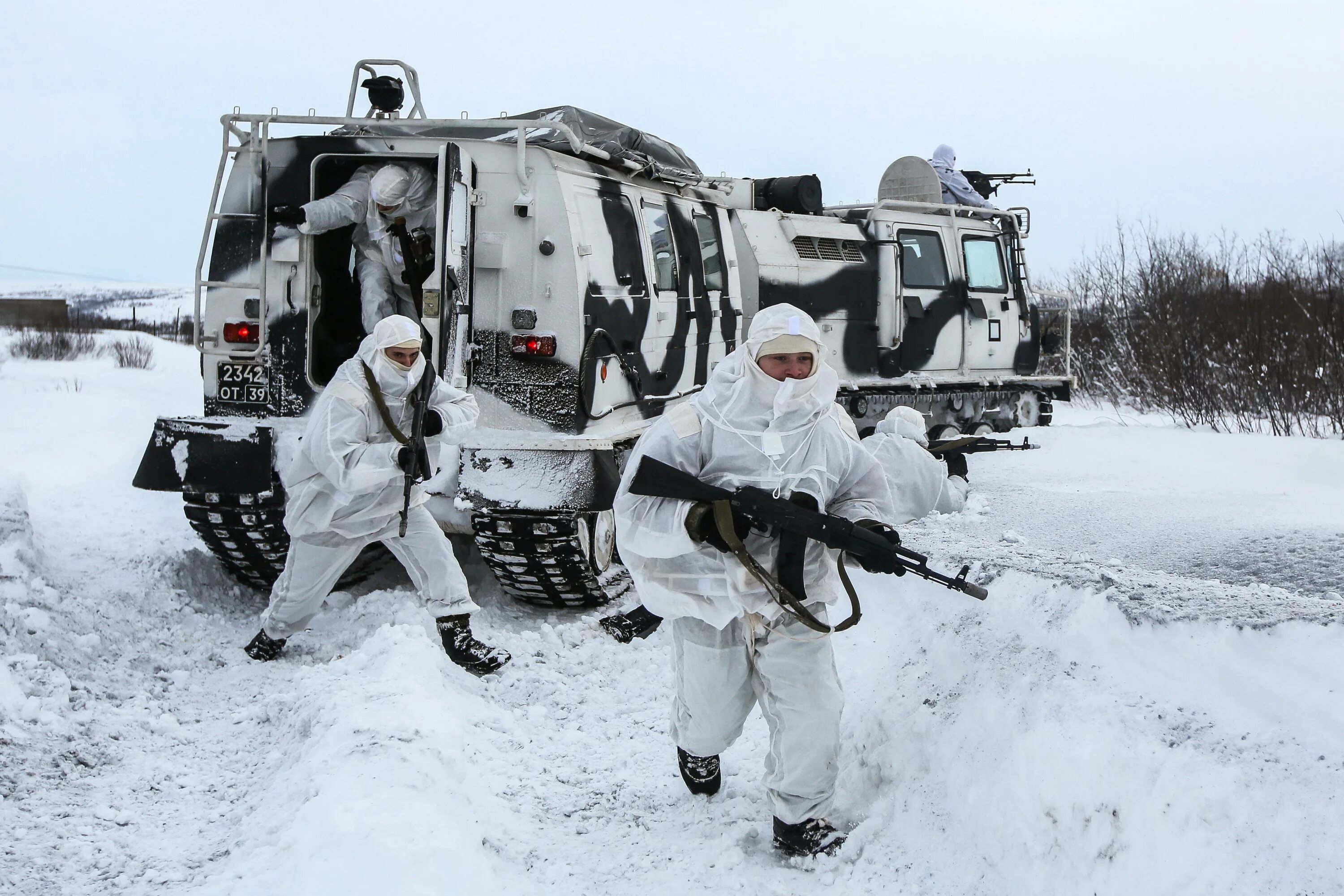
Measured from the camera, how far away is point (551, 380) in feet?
19.8

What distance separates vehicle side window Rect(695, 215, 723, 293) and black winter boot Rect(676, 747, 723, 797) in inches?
163

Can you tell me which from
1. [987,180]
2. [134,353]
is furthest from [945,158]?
[134,353]

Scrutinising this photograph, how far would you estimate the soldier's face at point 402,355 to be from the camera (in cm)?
543

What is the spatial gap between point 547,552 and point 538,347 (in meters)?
1.03

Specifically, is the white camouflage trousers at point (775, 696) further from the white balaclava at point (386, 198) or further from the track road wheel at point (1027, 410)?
the track road wheel at point (1027, 410)

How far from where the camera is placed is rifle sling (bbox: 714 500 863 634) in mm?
3572

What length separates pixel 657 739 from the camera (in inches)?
193

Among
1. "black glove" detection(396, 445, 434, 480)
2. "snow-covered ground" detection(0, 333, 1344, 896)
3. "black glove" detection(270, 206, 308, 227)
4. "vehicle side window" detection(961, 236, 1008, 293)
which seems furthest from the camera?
"vehicle side window" detection(961, 236, 1008, 293)

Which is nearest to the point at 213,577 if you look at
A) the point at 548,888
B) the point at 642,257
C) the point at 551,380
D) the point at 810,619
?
the point at 551,380

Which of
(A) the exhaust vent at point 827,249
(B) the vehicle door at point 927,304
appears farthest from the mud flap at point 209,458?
(B) the vehicle door at point 927,304

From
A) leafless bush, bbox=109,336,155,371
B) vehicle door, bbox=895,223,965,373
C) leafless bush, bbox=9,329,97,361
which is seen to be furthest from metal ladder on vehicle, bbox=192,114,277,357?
leafless bush, bbox=9,329,97,361

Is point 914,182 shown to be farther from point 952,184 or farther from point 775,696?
point 775,696

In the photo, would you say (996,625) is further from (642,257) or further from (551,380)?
(642,257)

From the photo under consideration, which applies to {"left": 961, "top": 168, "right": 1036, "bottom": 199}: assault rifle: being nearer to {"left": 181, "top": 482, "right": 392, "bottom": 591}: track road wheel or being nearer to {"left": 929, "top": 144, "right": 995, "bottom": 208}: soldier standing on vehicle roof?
{"left": 929, "top": 144, "right": 995, "bottom": 208}: soldier standing on vehicle roof
